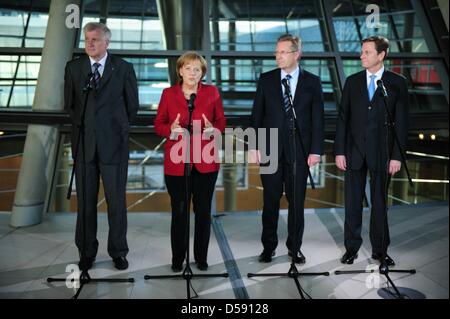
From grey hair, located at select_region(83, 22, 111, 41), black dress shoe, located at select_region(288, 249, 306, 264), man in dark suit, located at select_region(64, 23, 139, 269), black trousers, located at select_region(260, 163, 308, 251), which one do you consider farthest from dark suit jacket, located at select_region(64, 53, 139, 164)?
black dress shoe, located at select_region(288, 249, 306, 264)

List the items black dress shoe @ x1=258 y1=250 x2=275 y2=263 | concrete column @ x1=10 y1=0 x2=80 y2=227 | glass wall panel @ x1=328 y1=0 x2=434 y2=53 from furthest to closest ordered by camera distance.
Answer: glass wall panel @ x1=328 y1=0 x2=434 y2=53 < concrete column @ x1=10 y1=0 x2=80 y2=227 < black dress shoe @ x1=258 y1=250 x2=275 y2=263

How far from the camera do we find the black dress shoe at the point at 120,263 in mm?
3410

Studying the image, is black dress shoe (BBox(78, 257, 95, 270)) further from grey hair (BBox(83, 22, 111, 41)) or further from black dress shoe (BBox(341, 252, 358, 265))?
black dress shoe (BBox(341, 252, 358, 265))

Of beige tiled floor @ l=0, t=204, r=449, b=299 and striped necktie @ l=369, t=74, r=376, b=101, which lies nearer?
beige tiled floor @ l=0, t=204, r=449, b=299

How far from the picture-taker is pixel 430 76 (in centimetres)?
1084

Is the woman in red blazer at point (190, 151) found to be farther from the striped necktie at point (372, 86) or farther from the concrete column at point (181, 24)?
the concrete column at point (181, 24)

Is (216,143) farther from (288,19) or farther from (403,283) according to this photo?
(288,19)

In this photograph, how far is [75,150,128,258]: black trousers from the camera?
11.0ft

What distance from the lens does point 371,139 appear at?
3488 mm

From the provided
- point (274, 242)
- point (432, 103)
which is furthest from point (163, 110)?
point (432, 103)

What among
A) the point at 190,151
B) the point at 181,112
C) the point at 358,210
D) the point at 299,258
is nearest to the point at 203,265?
the point at 299,258

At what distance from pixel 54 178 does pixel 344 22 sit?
12.0 meters

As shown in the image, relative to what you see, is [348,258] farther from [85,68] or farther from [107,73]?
[85,68]

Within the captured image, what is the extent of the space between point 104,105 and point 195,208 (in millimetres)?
966
